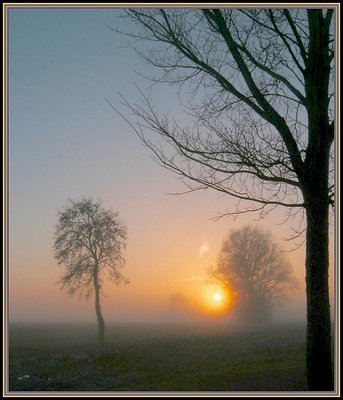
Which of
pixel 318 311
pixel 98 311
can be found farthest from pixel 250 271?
pixel 318 311

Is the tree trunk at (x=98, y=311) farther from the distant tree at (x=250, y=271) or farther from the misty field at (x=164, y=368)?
the distant tree at (x=250, y=271)

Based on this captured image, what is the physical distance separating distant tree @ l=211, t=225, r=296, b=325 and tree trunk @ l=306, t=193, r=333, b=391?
38.8m

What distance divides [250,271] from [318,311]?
129 ft

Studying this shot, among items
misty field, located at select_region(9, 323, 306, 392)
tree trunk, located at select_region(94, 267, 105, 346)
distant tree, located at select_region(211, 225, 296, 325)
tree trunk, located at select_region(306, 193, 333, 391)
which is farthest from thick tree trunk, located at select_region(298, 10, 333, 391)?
distant tree, located at select_region(211, 225, 296, 325)

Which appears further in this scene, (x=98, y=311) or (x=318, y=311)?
(x=98, y=311)

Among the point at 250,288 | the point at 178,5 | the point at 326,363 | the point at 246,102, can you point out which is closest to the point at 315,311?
the point at 326,363

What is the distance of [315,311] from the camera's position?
272 inches

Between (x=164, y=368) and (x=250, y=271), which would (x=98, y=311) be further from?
(x=250, y=271)

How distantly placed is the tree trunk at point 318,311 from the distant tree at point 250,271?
38.8 m

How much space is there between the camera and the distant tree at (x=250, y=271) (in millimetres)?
45438

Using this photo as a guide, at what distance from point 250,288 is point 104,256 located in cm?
2092

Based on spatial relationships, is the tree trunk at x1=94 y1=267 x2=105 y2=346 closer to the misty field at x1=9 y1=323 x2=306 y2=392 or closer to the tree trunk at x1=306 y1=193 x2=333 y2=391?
the misty field at x1=9 y1=323 x2=306 y2=392

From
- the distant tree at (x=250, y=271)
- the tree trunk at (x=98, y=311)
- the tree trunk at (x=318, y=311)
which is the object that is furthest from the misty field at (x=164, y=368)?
the distant tree at (x=250, y=271)

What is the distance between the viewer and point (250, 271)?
4538 centimetres
